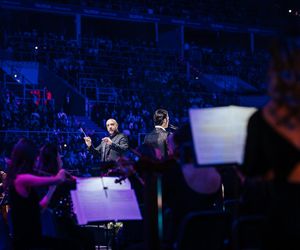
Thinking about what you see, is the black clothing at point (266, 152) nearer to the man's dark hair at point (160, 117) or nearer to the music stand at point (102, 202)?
the music stand at point (102, 202)

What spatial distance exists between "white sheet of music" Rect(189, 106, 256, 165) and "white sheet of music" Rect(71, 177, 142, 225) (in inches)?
70.8

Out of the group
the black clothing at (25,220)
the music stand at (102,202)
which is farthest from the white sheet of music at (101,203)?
the black clothing at (25,220)

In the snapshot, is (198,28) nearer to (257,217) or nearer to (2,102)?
(2,102)

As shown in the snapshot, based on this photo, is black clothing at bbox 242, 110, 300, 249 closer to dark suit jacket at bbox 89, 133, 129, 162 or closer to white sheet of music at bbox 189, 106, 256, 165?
white sheet of music at bbox 189, 106, 256, 165

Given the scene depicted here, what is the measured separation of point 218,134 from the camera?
12.5ft

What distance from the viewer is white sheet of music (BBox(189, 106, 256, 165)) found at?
12.2 ft

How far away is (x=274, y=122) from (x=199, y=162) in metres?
1.15

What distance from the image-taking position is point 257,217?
12.5 ft

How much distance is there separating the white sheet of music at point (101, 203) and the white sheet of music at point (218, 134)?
180cm

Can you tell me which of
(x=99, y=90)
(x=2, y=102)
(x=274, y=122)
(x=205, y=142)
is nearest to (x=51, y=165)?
(x=205, y=142)

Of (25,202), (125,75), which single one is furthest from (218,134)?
(125,75)

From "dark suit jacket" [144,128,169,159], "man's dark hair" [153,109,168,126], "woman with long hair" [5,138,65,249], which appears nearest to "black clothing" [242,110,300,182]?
"woman with long hair" [5,138,65,249]

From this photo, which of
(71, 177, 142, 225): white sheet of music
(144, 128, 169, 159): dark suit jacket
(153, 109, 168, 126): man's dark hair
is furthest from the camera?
(153, 109, 168, 126): man's dark hair

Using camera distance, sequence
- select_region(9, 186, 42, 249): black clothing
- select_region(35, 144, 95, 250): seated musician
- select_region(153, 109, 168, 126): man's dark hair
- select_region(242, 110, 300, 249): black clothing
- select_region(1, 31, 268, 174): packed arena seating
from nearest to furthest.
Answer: select_region(242, 110, 300, 249): black clothing < select_region(9, 186, 42, 249): black clothing < select_region(35, 144, 95, 250): seated musician < select_region(153, 109, 168, 126): man's dark hair < select_region(1, 31, 268, 174): packed arena seating
